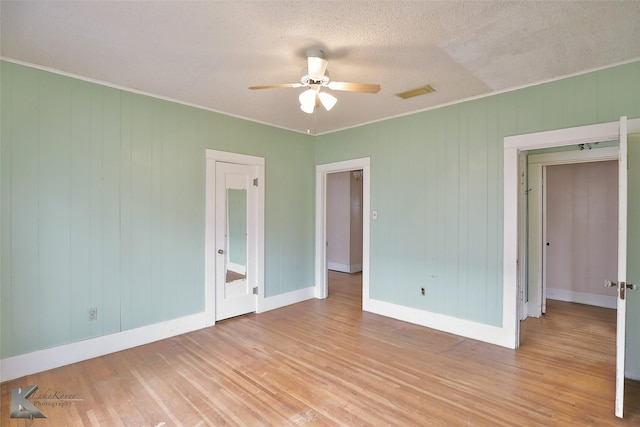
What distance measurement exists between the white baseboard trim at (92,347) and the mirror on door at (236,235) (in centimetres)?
66

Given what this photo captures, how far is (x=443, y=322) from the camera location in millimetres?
3850

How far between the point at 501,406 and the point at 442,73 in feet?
9.12

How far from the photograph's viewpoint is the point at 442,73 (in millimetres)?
2975

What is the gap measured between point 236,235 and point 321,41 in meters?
2.73

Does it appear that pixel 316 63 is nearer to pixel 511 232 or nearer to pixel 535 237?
pixel 511 232

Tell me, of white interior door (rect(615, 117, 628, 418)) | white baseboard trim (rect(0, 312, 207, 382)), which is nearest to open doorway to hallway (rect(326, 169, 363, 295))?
white baseboard trim (rect(0, 312, 207, 382))

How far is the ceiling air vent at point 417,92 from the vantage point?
3322 mm

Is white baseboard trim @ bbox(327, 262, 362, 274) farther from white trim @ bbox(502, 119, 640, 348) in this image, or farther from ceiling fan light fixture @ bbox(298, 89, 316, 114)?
ceiling fan light fixture @ bbox(298, 89, 316, 114)

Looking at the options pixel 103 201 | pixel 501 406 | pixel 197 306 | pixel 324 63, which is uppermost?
pixel 324 63

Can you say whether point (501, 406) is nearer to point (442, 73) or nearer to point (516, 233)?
point (516, 233)

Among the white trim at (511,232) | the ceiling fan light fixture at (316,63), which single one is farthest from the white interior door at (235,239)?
the white trim at (511,232)

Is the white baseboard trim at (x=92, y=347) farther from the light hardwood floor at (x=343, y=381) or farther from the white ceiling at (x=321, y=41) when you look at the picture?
the white ceiling at (x=321, y=41)

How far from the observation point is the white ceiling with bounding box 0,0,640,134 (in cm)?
203

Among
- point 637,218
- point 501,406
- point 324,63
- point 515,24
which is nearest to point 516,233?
point 637,218
